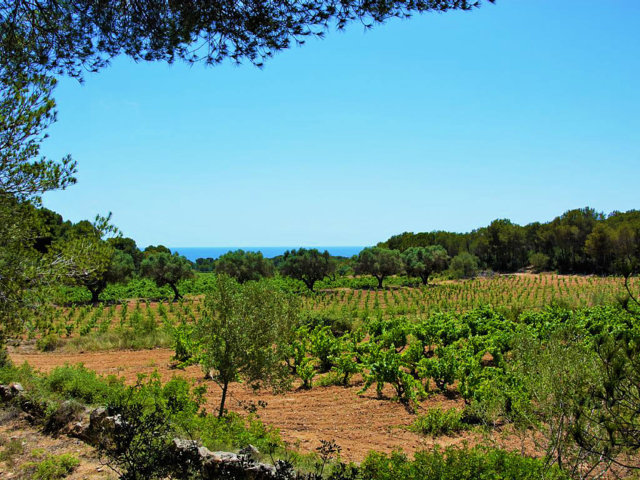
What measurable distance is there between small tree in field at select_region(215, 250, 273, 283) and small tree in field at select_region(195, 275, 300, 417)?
34708mm

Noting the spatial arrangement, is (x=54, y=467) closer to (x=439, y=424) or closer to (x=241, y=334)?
(x=241, y=334)

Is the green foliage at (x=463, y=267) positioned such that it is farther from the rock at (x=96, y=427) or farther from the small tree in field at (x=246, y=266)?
the rock at (x=96, y=427)

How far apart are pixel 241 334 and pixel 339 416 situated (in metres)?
3.76

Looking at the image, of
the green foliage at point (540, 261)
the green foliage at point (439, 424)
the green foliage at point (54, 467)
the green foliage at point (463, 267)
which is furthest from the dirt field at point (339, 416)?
the green foliage at point (540, 261)

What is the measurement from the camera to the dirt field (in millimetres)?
8297

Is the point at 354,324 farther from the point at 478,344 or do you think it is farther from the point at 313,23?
the point at 313,23

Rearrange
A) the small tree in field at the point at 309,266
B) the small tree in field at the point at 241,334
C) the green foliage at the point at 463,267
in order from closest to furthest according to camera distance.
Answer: the small tree in field at the point at 241,334 → the small tree in field at the point at 309,266 → the green foliage at the point at 463,267

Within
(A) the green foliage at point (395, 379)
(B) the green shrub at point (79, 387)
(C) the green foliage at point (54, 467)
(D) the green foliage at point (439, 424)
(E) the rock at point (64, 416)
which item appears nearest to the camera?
(C) the green foliage at point (54, 467)

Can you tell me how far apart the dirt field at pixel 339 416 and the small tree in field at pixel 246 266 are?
28502 millimetres

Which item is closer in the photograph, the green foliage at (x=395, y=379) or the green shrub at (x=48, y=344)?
the green foliage at (x=395, y=379)

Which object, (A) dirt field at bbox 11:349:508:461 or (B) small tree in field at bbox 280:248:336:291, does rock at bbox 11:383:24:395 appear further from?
(B) small tree in field at bbox 280:248:336:291

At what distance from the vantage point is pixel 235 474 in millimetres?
5691

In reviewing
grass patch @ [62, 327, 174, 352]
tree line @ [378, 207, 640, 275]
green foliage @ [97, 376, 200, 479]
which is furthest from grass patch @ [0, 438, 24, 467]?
tree line @ [378, 207, 640, 275]

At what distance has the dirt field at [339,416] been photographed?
830 centimetres
